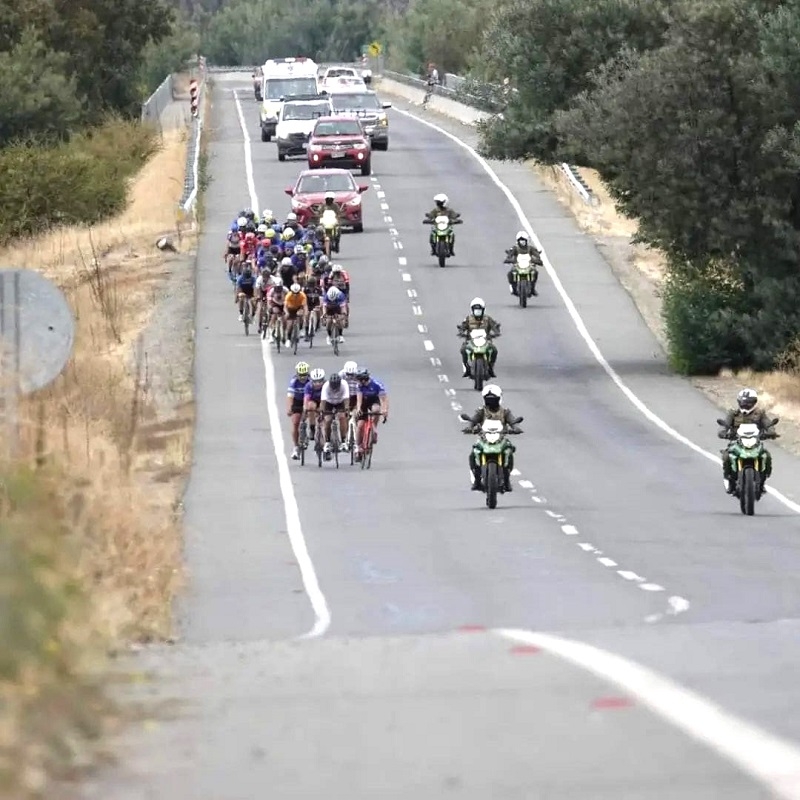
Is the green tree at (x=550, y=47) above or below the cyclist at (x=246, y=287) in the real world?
above

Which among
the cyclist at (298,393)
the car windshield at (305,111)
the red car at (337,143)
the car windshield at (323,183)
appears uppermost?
the car windshield at (305,111)

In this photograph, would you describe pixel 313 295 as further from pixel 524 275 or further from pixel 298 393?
pixel 298 393

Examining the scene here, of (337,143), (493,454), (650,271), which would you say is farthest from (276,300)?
(337,143)

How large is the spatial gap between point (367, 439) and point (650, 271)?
2354 centimetres

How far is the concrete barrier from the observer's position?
81.7 m

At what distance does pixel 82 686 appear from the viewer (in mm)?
8641

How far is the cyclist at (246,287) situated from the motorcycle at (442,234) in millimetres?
7399

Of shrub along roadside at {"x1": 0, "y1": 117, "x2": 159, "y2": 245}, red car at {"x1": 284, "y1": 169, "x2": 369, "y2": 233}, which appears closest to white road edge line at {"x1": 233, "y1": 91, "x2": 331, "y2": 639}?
red car at {"x1": 284, "y1": 169, "x2": 369, "y2": 233}

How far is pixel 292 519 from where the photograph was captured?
942 inches

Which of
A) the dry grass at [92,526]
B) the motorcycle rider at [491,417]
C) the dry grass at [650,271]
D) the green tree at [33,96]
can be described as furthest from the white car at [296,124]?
the motorcycle rider at [491,417]

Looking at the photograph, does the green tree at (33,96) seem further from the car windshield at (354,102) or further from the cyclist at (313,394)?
the cyclist at (313,394)

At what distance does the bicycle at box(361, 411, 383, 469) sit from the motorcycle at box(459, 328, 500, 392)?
7506 mm

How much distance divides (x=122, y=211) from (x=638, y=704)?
55367 millimetres

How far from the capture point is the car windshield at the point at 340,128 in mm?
63531
